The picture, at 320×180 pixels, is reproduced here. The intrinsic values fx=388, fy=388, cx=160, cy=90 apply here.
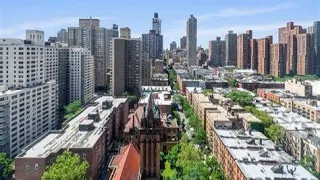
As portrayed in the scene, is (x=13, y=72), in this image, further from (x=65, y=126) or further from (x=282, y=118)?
(x=282, y=118)

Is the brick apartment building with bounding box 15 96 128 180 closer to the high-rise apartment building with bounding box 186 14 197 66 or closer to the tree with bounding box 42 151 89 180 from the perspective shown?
the tree with bounding box 42 151 89 180

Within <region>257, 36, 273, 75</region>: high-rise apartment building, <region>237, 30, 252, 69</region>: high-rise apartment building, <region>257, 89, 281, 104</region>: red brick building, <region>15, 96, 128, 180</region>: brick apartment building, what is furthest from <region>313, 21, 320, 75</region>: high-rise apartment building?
<region>15, 96, 128, 180</region>: brick apartment building

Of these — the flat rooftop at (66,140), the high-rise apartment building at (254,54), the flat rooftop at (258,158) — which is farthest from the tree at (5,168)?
the high-rise apartment building at (254,54)

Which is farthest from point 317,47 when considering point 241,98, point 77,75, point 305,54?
point 77,75

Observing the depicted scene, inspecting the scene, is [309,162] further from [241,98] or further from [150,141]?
[241,98]

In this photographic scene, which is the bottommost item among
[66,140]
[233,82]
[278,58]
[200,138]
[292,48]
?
[200,138]

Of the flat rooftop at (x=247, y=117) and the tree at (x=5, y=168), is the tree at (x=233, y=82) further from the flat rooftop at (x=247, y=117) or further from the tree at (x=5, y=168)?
the tree at (x=5, y=168)

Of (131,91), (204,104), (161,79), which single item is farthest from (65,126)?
Answer: (161,79)
